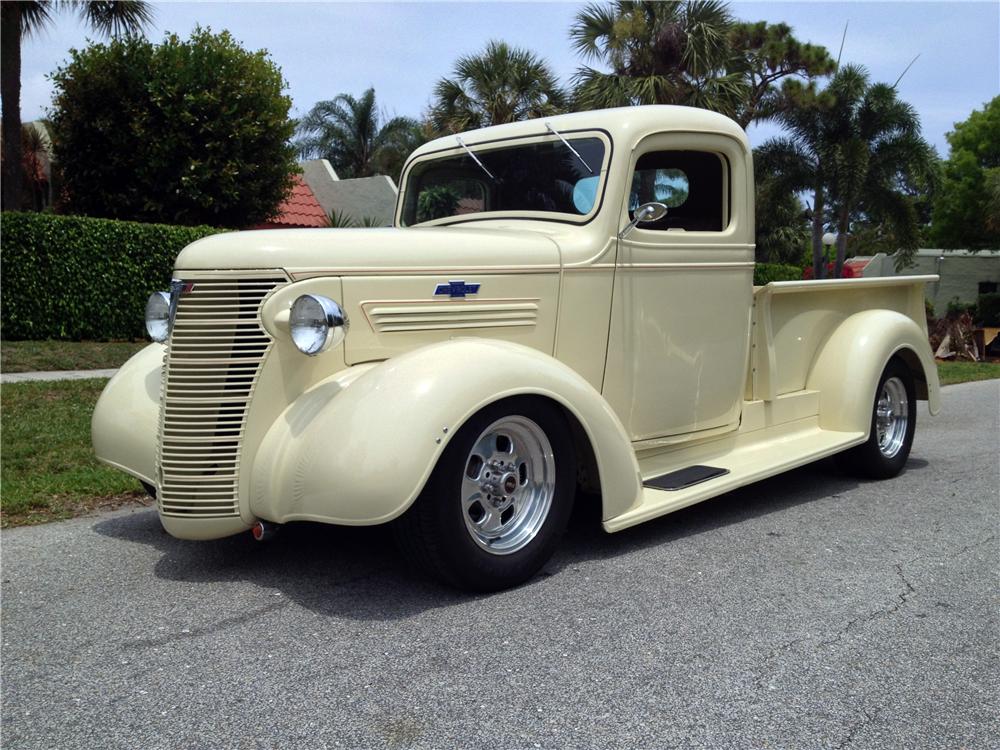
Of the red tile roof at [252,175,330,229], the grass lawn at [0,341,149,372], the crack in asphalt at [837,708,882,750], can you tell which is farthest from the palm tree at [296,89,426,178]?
the crack in asphalt at [837,708,882,750]

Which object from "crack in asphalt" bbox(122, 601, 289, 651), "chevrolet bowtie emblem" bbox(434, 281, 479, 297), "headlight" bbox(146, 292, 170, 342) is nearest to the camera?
"crack in asphalt" bbox(122, 601, 289, 651)

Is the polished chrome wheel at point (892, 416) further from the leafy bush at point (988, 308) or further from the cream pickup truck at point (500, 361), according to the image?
the leafy bush at point (988, 308)

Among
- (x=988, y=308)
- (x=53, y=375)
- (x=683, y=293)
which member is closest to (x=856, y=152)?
(x=988, y=308)

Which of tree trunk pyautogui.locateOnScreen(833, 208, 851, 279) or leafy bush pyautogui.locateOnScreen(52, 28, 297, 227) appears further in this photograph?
tree trunk pyautogui.locateOnScreen(833, 208, 851, 279)

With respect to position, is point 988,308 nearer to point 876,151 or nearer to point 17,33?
point 876,151

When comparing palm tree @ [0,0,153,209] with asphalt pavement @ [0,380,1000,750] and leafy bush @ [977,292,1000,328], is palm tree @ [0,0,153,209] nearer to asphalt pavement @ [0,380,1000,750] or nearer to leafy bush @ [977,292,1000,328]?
asphalt pavement @ [0,380,1000,750]

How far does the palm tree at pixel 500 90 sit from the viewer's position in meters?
19.0

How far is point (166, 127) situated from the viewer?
13734mm

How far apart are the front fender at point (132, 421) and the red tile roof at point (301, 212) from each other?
1243cm

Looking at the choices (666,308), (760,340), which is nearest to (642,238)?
(666,308)

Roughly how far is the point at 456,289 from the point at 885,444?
351 centimetres

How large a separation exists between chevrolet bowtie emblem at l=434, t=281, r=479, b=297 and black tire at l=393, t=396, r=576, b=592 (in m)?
0.58

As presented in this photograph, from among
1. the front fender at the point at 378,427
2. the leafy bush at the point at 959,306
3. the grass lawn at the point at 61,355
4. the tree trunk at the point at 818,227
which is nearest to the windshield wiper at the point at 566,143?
the front fender at the point at 378,427

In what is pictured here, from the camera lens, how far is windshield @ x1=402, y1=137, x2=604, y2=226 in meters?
4.62
